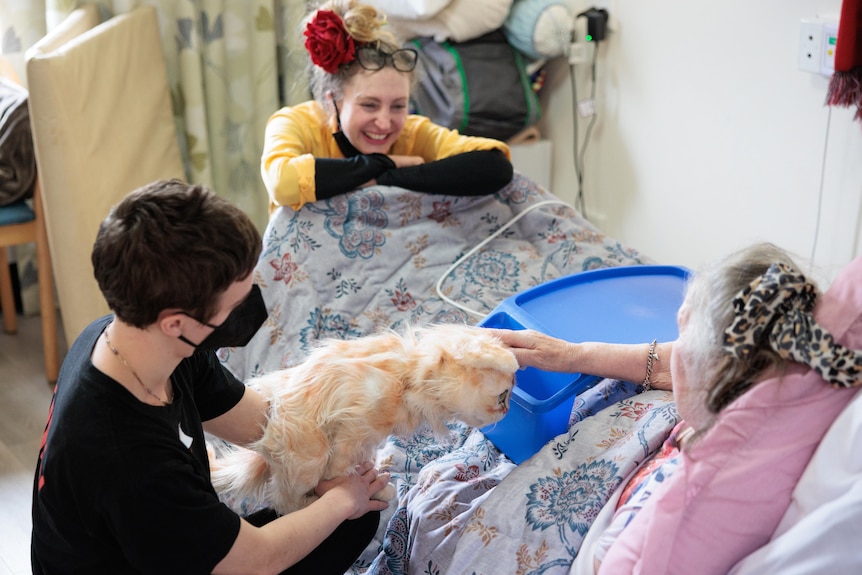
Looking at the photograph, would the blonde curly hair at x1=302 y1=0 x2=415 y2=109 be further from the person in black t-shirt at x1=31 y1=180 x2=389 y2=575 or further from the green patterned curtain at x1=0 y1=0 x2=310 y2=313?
the person in black t-shirt at x1=31 y1=180 x2=389 y2=575

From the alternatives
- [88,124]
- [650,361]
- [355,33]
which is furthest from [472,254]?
[88,124]

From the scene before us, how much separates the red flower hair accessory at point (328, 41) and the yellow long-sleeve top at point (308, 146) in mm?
183

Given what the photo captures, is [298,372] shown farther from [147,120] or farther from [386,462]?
[147,120]

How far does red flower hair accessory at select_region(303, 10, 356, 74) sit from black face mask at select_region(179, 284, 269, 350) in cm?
103

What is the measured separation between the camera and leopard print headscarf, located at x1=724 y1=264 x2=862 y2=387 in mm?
928

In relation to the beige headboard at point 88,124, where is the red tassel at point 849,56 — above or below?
above

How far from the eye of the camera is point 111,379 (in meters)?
1.08

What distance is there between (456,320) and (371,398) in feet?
2.36

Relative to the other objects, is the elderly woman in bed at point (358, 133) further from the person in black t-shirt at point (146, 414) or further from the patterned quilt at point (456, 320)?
the person in black t-shirt at point (146, 414)

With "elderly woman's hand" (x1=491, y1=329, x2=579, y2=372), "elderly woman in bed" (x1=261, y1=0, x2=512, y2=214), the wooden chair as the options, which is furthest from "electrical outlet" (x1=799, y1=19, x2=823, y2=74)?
the wooden chair

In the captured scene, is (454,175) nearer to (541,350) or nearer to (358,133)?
(358,133)

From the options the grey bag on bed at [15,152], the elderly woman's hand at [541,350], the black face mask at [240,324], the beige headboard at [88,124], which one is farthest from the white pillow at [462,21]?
the black face mask at [240,324]

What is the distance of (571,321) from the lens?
1.69m

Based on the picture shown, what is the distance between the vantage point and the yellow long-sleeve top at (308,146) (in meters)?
1.98
